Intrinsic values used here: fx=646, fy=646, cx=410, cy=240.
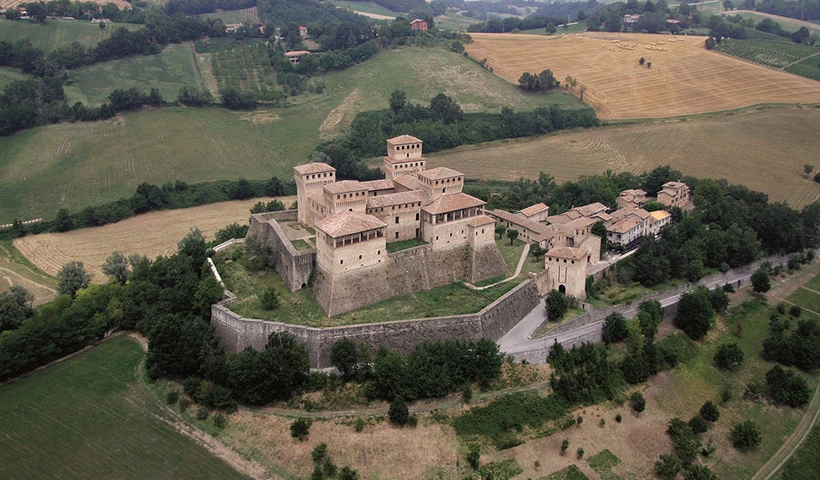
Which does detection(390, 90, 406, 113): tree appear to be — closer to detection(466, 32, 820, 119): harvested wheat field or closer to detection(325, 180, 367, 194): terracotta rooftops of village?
detection(466, 32, 820, 119): harvested wheat field

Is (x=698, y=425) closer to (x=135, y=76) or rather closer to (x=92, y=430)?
(x=92, y=430)

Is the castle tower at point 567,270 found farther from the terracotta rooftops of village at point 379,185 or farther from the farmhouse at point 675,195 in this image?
the farmhouse at point 675,195

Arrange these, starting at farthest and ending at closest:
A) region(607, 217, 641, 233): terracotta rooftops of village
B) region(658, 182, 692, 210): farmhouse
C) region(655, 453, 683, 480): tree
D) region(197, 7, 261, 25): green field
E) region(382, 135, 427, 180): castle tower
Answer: region(197, 7, 261, 25): green field < region(658, 182, 692, 210): farmhouse < region(607, 217, 641, 233): terracotta rooftops of village < region(382, 135, 427, 180): castle tower < region(655, 453, 683, 480): tree

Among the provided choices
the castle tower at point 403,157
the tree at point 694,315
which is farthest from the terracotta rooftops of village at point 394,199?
the tree at point 694,315

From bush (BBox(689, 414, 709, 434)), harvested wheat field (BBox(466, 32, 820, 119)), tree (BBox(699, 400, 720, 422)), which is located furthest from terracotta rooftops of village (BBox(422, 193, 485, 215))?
harvested wheat field (BBox(466, 32, 820, 119))

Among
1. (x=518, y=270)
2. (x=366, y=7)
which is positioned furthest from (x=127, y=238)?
(x=366, y=7)

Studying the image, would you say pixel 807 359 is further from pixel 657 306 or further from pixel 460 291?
pixel 460 291
